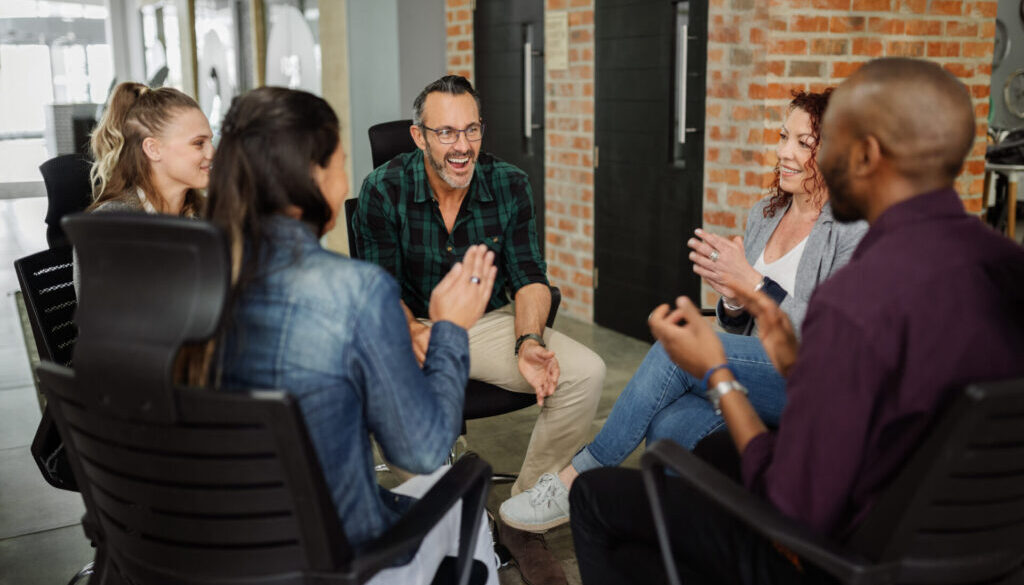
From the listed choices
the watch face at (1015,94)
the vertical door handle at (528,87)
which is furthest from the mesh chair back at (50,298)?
the watch face at (1015,94)

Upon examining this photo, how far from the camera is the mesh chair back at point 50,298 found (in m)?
1.99

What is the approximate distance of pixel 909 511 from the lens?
120 centimetres

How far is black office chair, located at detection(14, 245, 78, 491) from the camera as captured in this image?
78.3 inches

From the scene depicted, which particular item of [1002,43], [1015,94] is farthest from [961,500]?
[1002,43]

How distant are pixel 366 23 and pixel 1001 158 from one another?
186 inches

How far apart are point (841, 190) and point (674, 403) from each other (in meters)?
1.01

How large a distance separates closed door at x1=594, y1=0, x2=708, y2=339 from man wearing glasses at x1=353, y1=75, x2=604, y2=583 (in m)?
1.67

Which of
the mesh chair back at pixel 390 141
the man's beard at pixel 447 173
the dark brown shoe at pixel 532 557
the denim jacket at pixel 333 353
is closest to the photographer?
the denim jacket at pixel 333 353

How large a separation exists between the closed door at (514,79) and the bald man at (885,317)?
4.04 metres

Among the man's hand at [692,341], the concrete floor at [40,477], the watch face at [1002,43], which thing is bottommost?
the concrete floor at [40,477]

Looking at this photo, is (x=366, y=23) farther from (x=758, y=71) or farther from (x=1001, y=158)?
(x=1001, y=158)

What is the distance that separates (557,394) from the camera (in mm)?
2508

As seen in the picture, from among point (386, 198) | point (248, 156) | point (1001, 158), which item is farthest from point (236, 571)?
point (1001, 158)

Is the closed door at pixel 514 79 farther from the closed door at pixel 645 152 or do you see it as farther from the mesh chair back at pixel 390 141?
the mesh chair back at pixel 390 141
